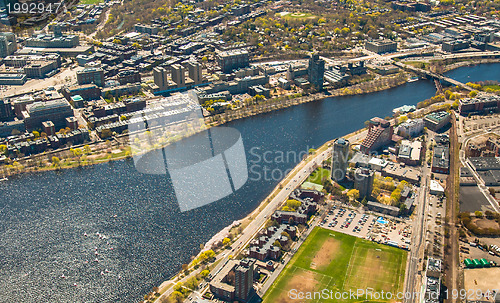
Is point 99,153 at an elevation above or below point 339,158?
below

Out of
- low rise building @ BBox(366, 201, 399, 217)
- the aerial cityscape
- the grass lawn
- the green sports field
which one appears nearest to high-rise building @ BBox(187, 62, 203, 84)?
the aerial cityscape

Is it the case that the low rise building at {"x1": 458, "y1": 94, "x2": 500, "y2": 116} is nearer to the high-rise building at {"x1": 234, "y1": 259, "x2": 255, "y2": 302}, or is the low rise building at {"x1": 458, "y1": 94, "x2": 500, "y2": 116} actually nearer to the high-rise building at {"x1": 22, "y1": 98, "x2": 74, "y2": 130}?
the high-rise building at {"x1": 234, "y1": 259, "x2": 255, "y2": 302}

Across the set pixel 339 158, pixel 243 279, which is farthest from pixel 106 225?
pixel 339 158

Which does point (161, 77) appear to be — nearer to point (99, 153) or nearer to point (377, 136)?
point (99, 153)

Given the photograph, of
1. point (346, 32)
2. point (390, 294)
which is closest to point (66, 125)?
point (390, 294)

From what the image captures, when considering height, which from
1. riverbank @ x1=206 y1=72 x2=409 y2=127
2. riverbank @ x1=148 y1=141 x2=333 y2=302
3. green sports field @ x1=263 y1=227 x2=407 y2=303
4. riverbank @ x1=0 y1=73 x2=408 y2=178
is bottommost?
green sports field @ x1=263 y1=227 x2=407 y2=303

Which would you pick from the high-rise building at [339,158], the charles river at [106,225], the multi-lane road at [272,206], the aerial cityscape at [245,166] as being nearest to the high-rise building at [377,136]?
the aerial cityscape at [245,166]

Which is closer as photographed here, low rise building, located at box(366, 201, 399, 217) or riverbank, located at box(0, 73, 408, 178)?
low rise building, located at box(366, 201, 399, 217)

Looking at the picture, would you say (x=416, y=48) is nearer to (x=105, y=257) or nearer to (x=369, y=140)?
(x=369, y=140)
